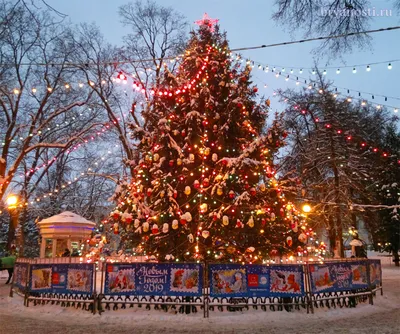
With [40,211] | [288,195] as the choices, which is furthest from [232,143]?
[40,211]

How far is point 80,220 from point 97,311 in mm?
12376

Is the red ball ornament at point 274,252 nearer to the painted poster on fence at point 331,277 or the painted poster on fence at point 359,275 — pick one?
the painted poster on fence at point 331,277

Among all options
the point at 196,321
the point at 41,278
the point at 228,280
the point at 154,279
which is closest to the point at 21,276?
the point at 41,278

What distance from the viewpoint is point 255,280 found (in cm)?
1007

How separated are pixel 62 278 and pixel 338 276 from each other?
7.86 meters

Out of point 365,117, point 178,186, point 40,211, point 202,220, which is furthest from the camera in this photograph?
point 40,211

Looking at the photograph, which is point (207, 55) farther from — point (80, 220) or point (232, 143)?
point (80, 220)

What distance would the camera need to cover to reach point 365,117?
104ft

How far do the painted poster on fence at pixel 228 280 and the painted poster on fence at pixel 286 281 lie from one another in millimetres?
777

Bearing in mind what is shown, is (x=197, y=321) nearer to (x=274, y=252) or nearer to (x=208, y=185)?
(x=274, y=252)

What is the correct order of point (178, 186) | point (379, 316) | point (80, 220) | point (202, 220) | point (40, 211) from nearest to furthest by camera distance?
point (379, 316)
point (202, 220)
point (178, 186)
point (80, 220)
point (40, 211)

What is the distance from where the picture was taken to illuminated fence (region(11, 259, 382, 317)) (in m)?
9.96

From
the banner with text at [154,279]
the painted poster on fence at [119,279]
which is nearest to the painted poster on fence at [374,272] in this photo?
the banner with text at [154,279]

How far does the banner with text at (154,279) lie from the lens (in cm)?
998
